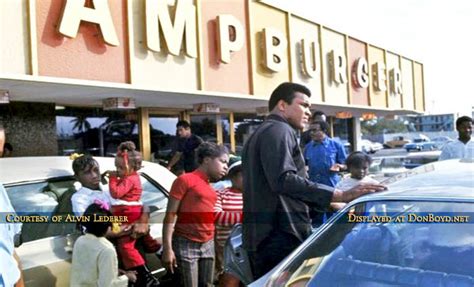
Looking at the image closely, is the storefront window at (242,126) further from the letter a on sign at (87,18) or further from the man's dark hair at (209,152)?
the man's dark hair at (209,152)

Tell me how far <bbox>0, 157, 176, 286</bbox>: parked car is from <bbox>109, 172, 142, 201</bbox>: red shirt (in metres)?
0.33

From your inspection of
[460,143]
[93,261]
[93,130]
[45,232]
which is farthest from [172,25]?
[93,261]

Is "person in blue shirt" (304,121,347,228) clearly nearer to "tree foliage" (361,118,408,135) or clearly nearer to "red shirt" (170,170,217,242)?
"red shirt" (170,170,217,242)

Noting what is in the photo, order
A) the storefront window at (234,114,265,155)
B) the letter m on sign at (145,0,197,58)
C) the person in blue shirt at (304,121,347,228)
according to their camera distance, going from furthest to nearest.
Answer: the storefront window at (234,114,265,155), the letter m on sign at (145,0,197,58), the person in blue shirt at (304,121,347,228)

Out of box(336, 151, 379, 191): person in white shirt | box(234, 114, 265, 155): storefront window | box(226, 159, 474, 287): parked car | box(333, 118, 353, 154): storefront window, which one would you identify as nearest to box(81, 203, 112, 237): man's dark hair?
box(226, 159, 474, 287): parked car

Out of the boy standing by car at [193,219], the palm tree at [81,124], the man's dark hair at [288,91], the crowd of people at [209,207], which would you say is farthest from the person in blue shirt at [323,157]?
the palm tree at [81,124]

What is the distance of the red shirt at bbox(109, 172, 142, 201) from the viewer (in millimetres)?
3604

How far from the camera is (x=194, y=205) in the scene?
3.35 meters

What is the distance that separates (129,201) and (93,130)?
6101mm

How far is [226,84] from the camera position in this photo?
354 inches

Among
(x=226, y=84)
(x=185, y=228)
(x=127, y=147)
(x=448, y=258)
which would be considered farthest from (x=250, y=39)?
(x=448, y=258)

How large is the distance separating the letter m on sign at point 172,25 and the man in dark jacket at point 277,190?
16.2ft

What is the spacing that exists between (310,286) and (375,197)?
548mm

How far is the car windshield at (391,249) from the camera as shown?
197cm
